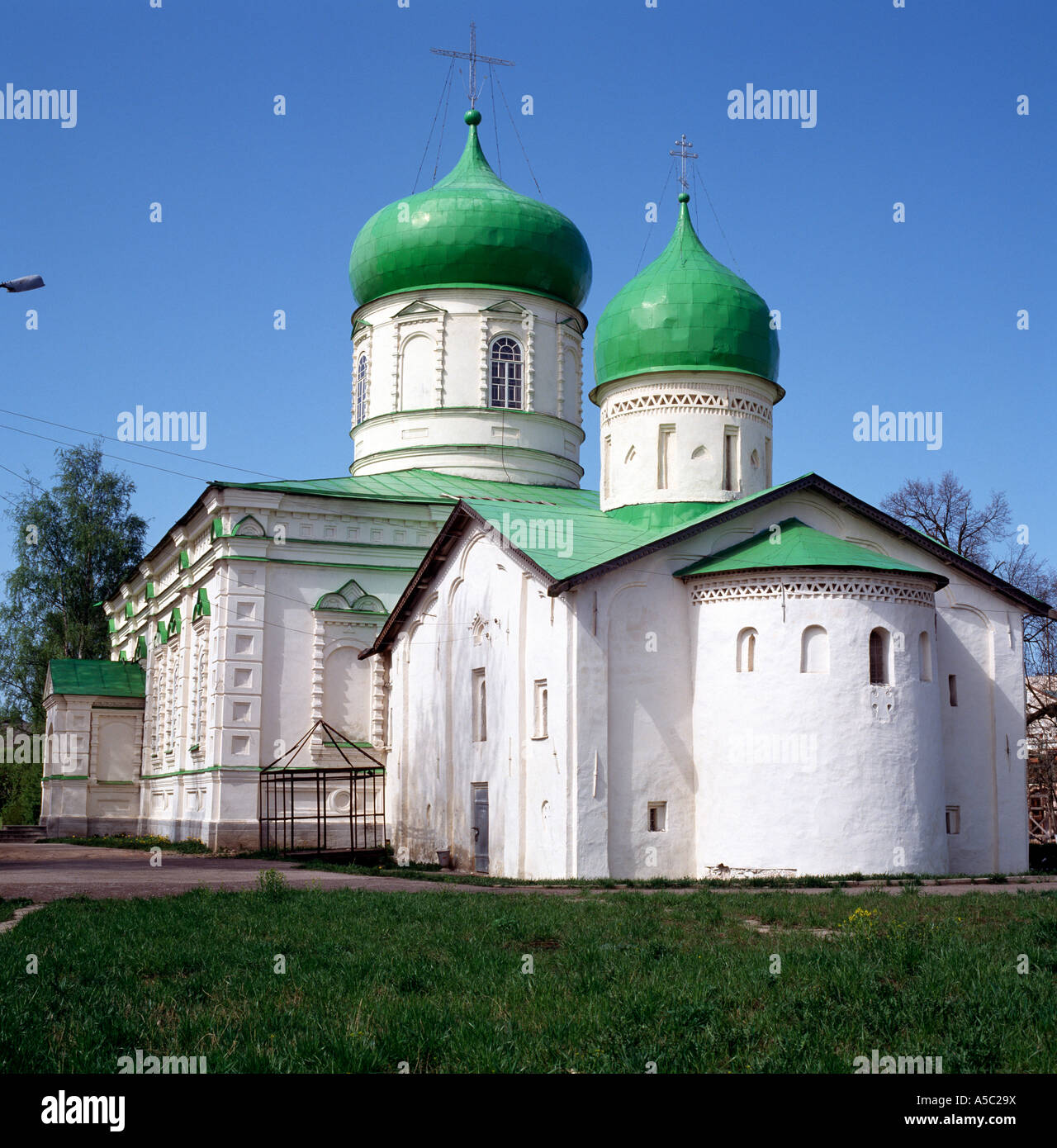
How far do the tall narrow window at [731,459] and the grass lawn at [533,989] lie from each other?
11556 millimetres

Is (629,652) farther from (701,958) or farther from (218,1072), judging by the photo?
(218,1072)

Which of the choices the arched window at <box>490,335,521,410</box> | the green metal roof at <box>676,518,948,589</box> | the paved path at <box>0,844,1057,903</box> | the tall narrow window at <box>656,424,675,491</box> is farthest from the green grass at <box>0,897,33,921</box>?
the arched window at <box>490,335,521,410</box>

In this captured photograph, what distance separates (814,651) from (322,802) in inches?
431

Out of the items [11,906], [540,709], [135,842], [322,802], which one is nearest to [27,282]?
[11,906]

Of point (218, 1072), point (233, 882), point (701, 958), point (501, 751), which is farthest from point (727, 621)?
point (218, 1072)

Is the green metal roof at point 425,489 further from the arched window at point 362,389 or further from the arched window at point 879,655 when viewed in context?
the arched window at point 879,655

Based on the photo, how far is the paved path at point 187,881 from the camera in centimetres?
1501

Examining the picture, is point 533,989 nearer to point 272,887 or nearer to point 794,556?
point 272,887

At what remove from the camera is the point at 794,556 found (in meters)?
19.0

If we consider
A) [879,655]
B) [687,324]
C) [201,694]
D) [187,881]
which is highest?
[687,324]

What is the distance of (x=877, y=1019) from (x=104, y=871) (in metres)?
15.1

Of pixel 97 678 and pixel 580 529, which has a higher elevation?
pixel 580 529

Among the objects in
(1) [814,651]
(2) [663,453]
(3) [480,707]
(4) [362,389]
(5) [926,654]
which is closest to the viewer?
(1) [814,651]
